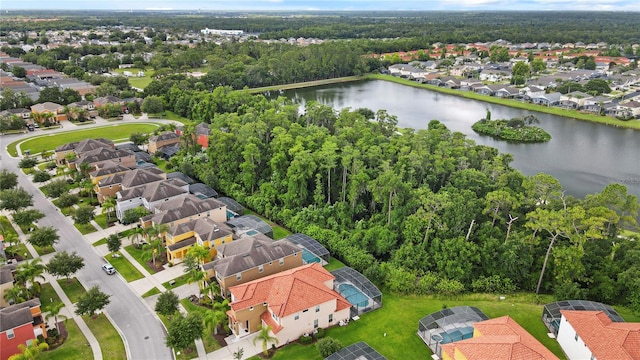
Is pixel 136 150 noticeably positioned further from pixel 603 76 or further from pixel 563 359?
pixel 603 76

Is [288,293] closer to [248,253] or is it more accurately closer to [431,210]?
[248,253]

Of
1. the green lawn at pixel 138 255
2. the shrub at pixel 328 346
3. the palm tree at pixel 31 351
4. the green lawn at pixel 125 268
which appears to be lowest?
the green lawn at pixel 125 268

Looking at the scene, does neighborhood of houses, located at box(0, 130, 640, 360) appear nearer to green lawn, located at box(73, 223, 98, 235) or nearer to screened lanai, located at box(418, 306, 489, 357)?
screened lanai, located at box(418, 306, 489, 357)

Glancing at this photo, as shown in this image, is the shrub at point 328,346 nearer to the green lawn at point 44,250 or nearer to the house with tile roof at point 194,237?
the house with tile roof at point 194,237

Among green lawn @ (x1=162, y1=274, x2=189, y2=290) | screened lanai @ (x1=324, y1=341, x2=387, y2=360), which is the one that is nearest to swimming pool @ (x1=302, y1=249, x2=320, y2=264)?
green lawn @ (x1=162, y1=274, x2=189, y2=290)

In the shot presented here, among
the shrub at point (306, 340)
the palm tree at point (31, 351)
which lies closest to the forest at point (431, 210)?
the shrub at point (306, 340)

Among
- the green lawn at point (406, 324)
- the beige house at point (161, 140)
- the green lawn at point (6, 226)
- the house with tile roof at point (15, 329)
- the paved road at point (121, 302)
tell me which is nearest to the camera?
the house with tile roof at point (15, 329)
